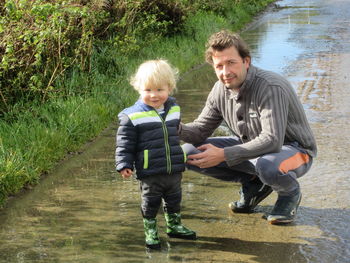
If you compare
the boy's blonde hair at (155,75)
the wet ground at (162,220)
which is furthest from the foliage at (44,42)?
the boy's blonde hair at (155,75)

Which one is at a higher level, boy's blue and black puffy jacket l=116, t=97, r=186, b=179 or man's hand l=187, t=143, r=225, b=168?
boy's blue and black puffy jacket l=116, t=97, r=186, b=179

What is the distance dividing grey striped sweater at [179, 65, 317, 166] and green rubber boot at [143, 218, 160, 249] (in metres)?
0.71

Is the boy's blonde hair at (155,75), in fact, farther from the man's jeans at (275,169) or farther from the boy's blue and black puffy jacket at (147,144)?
the man's jeans at (275,169)

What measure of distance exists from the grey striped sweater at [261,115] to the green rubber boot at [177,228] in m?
0.55

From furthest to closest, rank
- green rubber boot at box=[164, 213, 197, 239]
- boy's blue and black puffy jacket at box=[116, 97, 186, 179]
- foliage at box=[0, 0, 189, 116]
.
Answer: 1. foliage at box=[0, 0, 189, 116]
2. green rubber boot at box=[164, 213, 197, 239]
3. boy's blue and black puffy jacket at box=[116, 97, 186, 179]

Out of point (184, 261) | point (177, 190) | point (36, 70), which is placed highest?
point (36, 70)

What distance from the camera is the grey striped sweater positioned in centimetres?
444

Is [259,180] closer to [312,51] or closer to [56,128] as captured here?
[56,128]

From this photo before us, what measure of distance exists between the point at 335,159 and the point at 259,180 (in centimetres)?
140

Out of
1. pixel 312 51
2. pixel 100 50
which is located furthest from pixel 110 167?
pixel 312 51

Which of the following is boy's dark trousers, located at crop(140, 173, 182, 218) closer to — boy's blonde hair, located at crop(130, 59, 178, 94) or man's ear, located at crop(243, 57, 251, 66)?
boy's blonde hair, located at crop(130, 59, 178, 94)

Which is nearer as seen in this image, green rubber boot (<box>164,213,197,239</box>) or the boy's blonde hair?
the boy's blonde hair

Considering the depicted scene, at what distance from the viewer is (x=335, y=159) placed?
6.05m

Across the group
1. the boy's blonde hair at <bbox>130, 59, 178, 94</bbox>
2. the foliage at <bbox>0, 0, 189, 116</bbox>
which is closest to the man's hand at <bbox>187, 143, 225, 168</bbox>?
the boy's blonde hair at <bbox>130, 59, 178, 94</bbox>
